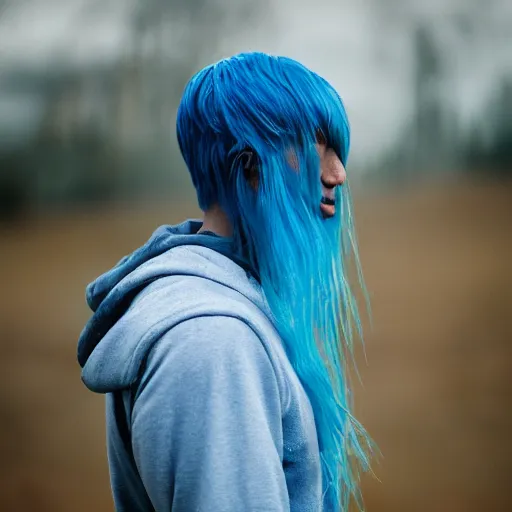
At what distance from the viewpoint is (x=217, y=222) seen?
64 centimetres

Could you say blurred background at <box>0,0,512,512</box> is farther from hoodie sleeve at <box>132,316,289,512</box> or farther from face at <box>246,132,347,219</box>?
hoodie sleeve at <box>132,316,289,512</box>

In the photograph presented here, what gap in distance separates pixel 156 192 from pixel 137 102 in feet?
0.80

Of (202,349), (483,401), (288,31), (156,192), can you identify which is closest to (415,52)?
(288,31)

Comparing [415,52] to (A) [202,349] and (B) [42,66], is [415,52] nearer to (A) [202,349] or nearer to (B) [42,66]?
(B) [42,66]

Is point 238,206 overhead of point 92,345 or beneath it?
overhead

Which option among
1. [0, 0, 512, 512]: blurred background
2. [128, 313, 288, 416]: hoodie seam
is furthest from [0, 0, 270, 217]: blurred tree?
[128, 313, 288, 416]: hoodie seam

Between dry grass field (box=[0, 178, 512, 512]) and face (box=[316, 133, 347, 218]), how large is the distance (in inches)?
56.5

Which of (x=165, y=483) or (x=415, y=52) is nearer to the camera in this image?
(x=165, y=483)

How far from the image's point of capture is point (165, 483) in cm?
51

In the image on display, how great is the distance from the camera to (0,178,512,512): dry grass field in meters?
2.06

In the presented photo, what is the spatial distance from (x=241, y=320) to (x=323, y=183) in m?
0.17

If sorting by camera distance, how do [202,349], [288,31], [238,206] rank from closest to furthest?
[202,349] < [238,206] < [288,31]

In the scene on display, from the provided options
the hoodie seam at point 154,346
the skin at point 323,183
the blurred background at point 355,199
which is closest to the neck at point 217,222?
the skin at point 323,183

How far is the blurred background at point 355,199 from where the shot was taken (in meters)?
2.06
